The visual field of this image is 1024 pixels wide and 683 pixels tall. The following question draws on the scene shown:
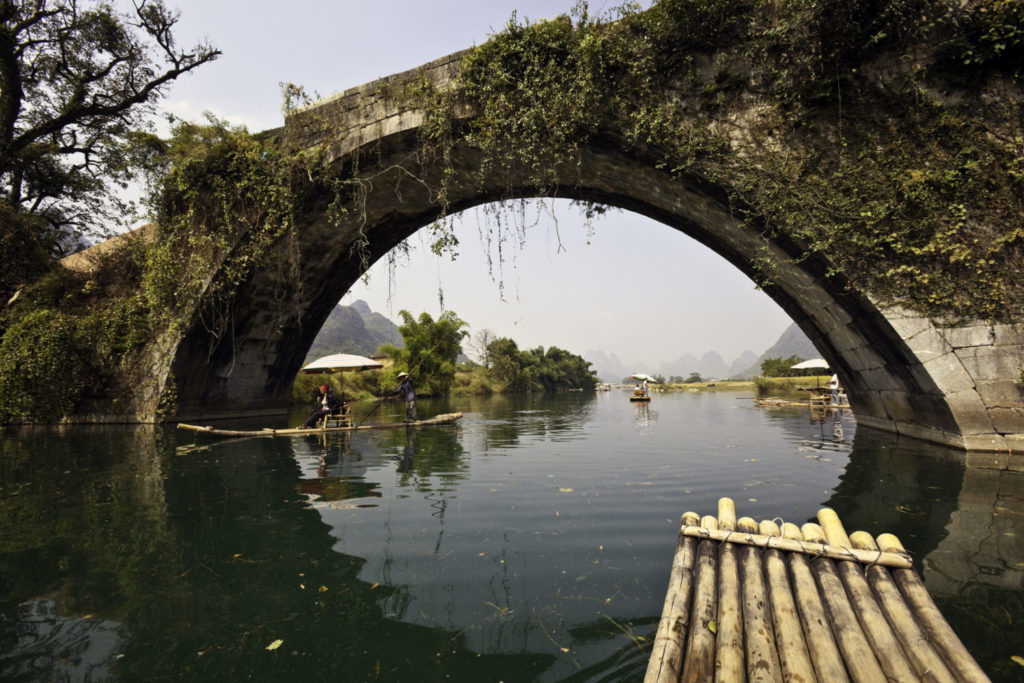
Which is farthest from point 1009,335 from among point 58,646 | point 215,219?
point 215,219

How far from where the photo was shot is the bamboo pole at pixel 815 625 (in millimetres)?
1725

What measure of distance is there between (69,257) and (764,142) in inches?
925

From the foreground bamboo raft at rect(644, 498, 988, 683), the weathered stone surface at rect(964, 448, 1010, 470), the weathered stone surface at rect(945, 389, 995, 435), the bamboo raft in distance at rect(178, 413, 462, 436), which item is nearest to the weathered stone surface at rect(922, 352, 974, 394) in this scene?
the weathered stone surface at rect(945, 389, 995, 435)

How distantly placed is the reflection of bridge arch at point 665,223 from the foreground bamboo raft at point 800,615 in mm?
6415

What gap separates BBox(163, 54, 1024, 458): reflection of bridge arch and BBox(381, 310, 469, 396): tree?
21134 millimetres

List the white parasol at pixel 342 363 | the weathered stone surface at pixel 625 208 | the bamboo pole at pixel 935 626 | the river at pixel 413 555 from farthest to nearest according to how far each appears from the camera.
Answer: the white parasol at pixel 342 363 → the weathered stone surface at pixel 625 208 → the river at pixel 413 555 → the bamboo pole at pixel 935 626

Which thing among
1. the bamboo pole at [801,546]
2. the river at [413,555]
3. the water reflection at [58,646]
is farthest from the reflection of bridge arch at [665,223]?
the water reflection at [58,646]

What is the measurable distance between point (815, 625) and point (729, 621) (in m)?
0.38

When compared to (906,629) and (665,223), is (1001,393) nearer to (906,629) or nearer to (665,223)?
(665,223)

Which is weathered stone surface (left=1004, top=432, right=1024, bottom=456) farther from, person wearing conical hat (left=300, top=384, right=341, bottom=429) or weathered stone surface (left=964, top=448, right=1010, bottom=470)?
person wearing conical hat (left=300, top=384, right=341, bottom=429)

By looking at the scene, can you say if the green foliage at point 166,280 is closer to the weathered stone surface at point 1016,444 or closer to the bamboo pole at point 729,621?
the bamboo pole at point 729,621

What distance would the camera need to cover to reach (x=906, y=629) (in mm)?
1964

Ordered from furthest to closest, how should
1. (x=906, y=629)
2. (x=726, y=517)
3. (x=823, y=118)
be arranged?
1. (x=823, y=118)
2. (x=726, y=517)
3. (x=906, y=629)

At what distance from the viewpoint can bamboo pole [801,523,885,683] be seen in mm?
1728
